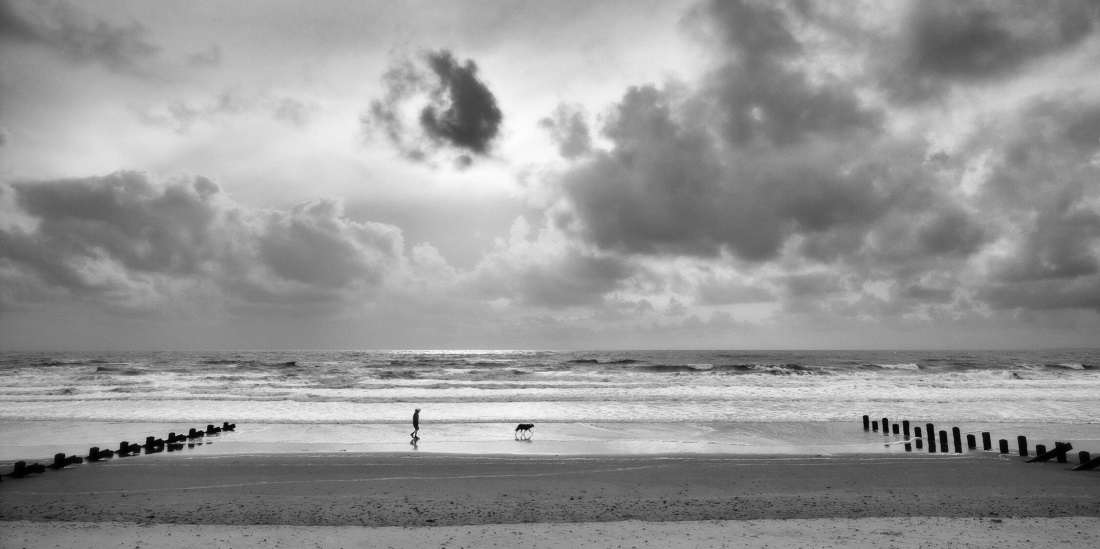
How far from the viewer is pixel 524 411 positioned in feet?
97.1

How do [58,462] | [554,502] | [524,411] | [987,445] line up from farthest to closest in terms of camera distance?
[524,411], [987,445], [58,462], [554,502]

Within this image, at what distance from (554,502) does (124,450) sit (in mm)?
14710

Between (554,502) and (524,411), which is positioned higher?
(554,502)

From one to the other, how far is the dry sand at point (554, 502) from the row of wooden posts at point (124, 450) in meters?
0.43

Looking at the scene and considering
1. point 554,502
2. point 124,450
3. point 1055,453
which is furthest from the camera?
point 124,450

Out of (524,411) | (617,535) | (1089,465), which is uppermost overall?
(617,535)

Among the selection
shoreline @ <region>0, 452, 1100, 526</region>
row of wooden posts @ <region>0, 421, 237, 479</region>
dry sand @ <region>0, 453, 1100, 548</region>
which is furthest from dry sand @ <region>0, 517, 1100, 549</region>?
row of wooden posts @ <region>0, 421, 237, 479</region>

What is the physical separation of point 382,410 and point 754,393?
24.7 m

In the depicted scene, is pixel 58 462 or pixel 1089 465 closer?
pixel 1089 465

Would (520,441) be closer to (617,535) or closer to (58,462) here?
(617,535)

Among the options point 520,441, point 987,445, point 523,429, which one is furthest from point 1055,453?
point 523,429

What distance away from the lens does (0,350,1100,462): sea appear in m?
20.4

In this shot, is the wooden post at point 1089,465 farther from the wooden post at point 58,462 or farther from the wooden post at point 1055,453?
the wooden post at point 58,462

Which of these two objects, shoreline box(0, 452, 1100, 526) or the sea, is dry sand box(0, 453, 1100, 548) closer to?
shoreline box(0, 452, 1100, 526)
